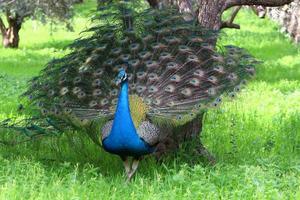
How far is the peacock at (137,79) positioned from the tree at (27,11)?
985 cm

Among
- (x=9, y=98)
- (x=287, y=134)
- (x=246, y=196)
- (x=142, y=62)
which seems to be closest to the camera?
(x=246, y=196)

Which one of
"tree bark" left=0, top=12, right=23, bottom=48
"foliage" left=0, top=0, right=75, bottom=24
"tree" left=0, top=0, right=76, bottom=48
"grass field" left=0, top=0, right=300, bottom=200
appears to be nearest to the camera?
"grass field" left=0, top=0, right=300, bottom=200

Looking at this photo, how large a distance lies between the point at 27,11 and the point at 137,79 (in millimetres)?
15172

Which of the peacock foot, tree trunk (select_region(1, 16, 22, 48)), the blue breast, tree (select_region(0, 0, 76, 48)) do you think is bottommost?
tree trunk (select_region(1, 16, 22, 48))

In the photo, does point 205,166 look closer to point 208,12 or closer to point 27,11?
point 208,12

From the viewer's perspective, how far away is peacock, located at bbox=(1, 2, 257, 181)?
7246mm

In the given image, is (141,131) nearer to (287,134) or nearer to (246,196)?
(246,196)

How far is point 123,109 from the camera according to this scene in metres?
6.99

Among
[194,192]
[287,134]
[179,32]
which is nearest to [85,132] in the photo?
[179,32]

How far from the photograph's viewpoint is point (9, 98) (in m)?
12.9

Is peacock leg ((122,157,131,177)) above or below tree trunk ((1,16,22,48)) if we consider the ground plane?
above

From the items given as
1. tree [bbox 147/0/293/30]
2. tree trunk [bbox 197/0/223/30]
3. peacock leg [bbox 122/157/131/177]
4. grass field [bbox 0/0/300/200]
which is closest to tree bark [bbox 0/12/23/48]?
grass field [bbox 0/0/300/200]

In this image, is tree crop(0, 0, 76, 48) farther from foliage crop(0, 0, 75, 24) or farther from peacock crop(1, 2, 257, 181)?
peacock crop(1, 2, 257, 181)

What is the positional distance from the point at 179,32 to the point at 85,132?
4.89 feet
